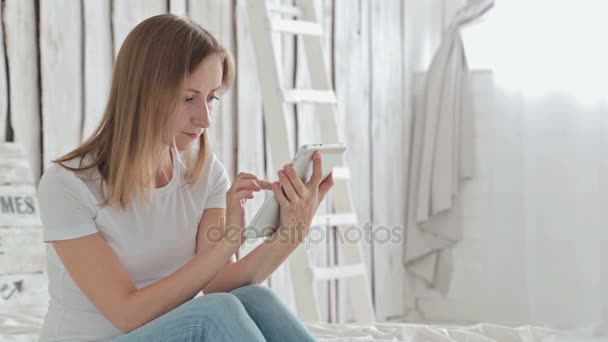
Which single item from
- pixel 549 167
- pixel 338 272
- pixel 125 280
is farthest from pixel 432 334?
pixel 549 167

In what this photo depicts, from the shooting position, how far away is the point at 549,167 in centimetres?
368

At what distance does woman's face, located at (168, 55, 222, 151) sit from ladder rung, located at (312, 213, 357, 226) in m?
1.56

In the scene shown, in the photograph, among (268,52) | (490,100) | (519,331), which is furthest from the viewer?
(490,100)

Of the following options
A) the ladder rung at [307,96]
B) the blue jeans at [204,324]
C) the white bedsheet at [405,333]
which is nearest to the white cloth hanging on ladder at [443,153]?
the ladder rung at [307,96]

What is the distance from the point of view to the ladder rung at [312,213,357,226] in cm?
323

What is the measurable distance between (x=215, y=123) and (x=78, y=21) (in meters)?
0.71

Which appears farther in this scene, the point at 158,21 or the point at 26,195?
the point at 26,195

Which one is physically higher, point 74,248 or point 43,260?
point 74,248

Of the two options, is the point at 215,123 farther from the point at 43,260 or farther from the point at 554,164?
the point at 554,164

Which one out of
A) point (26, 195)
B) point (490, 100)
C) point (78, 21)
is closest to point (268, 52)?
point (78, 21)

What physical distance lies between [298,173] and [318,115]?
5.61 ft

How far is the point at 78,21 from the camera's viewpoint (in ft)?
9.16

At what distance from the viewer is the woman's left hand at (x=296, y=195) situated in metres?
1.63

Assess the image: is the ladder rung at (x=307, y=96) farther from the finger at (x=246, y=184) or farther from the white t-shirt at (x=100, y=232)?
the finger at (x=246, y=184)
